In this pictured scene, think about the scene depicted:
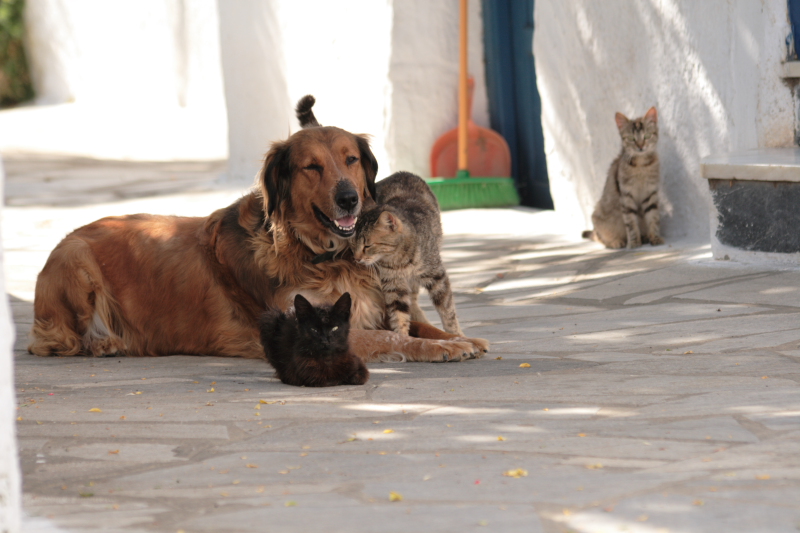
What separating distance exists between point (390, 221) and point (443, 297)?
0.48 metres

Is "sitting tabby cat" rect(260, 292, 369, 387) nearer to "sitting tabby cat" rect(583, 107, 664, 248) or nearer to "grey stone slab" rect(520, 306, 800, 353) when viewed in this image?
"grey stone slab" rect(520, 306, 800, 353)

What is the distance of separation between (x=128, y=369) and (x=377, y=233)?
122cm

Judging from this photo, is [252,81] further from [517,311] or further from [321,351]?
[321,351]

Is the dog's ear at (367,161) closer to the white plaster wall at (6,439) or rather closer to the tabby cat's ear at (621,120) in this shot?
the white plaster wall at (6,439)

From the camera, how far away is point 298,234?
4062 mm

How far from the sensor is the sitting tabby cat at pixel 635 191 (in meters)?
6.27

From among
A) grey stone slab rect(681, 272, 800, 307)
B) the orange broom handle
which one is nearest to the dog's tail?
grey stone slab rect(681, 272, 800, 307)

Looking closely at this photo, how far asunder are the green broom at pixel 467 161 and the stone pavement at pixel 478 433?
3.66 m

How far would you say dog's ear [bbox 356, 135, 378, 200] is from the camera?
13.5ft

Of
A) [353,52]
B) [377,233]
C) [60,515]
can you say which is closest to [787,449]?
[60,515]

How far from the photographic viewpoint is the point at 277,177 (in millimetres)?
3998

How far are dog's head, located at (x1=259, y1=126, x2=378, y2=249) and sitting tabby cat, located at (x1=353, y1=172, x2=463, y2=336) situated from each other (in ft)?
0.33

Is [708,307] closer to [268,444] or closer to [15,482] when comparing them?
[268,444]

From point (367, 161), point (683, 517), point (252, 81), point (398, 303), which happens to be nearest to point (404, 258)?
point (398, 303)
